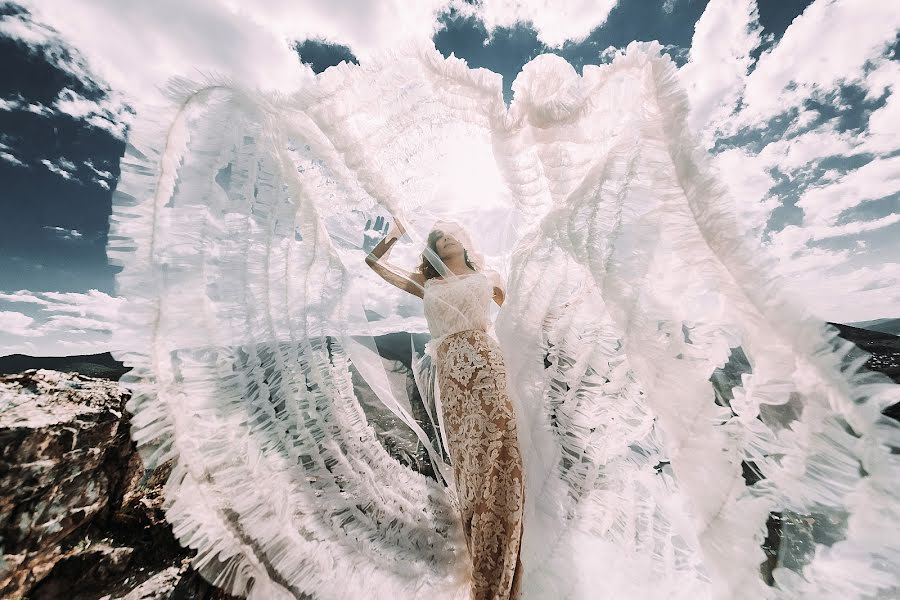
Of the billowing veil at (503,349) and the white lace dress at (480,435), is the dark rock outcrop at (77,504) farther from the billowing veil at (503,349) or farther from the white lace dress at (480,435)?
the white lace dress at (480,435)

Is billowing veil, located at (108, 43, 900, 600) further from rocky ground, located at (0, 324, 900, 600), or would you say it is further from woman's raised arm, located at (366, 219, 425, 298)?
rocky ground, located at (0, 324, 900, 600)

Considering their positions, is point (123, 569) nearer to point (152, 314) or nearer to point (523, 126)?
point (152, 314)

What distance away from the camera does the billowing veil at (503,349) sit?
938 millimetres

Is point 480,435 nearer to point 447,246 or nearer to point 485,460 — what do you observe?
point 485,460

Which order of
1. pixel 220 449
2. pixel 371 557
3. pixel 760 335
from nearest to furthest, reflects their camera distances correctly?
pixel 760 335 → pixel 220 449 → pixel 371 557

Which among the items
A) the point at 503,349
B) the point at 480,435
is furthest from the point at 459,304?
the point at 480,435

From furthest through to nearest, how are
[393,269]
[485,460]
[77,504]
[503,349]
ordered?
[393,269] → [503,349] → [485,460] → [77,504]

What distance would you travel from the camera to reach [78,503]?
1.54 meters

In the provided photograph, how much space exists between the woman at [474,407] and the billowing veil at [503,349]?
8 centimetres

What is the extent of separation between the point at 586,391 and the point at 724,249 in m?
0.98

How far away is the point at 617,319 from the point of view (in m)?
1.25

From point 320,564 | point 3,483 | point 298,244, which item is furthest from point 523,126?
point 3,483

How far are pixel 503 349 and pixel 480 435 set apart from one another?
47cm

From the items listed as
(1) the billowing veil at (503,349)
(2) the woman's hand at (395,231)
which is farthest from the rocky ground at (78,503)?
(2) the woman's hand at (395,231)
